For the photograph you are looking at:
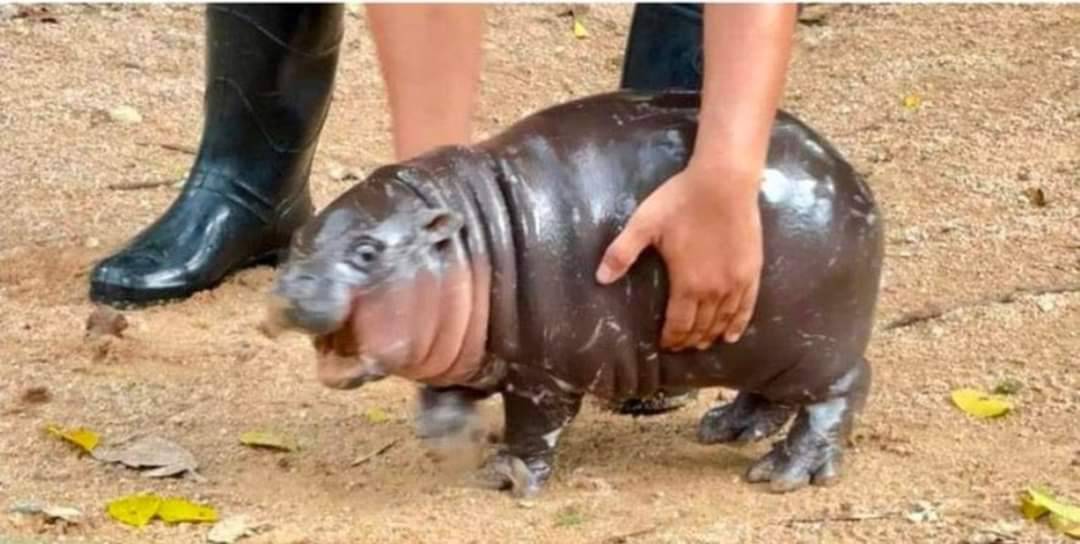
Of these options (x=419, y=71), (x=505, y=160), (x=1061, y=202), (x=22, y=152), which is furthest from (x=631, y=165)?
(x=22, y=152)

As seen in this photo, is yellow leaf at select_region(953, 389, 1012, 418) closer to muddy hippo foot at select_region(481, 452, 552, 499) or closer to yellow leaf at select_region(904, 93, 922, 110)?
muddy hippo foot at select_region(481, 452, 552, 499)

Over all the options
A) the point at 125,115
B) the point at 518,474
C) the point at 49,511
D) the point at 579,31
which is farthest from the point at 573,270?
the point at 579,31

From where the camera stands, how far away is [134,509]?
2.02m

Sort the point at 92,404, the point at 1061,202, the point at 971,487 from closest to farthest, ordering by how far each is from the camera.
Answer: the point at 971,487, the point at 92,404, the point at 1061,202

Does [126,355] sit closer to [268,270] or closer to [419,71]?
[268,270]

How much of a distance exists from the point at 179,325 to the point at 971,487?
113 centimetres

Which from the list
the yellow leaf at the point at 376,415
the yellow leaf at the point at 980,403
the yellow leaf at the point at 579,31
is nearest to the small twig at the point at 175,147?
the yellow leaf at the point at 579,31

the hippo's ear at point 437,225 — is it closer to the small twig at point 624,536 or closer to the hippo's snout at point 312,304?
the hippo's snout at point 312,304

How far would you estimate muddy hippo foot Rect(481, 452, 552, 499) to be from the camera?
6.63 ft

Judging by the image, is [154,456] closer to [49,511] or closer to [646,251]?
[49,511]

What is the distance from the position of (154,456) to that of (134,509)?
0.55 ft

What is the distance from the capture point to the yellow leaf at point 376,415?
2.30 metres

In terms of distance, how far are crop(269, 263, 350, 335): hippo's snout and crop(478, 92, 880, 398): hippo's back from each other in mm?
163

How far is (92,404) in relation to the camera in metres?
2.35
